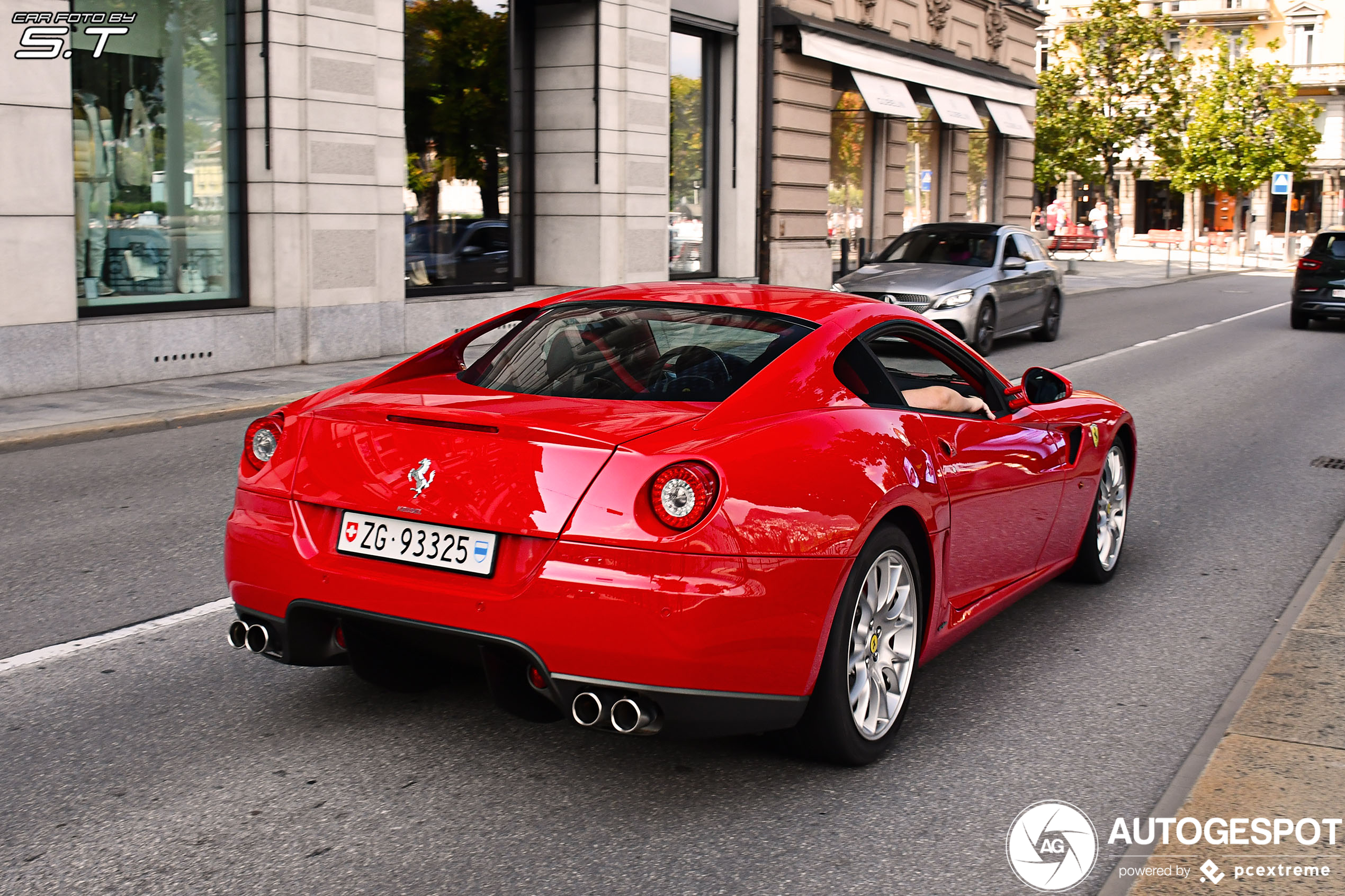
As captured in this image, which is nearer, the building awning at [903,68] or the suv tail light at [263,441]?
the suv tail light at [263,441]

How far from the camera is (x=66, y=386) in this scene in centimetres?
1312

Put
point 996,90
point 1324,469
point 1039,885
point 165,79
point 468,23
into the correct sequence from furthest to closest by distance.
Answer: point 996,90 → point 468,23 → point 165,79 → point 1324,469 → point 1039,885

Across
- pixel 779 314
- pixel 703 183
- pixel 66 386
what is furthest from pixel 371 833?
pixel 703 183

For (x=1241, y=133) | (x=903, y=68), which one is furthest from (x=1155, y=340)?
(x=1241, y=133)

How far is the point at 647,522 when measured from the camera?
3697 mm

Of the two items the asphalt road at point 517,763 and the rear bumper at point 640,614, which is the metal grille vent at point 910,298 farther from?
the rear bumper at point 640,614

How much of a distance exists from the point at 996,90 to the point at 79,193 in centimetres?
2465

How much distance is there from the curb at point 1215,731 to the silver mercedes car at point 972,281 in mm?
10980

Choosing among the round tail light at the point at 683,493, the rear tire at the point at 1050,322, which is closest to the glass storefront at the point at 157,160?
the rear tire at the point at 1050,322

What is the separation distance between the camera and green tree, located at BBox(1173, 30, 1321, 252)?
2191 inches

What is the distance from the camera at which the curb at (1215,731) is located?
3.63 m

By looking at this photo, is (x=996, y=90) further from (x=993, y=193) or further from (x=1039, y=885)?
(x=1039, y=885)

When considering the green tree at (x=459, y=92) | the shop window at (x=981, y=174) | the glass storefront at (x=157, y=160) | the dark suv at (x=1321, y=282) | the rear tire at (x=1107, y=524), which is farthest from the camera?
the shop window at (x=981, y=174)

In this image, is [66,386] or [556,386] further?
[66,386]
